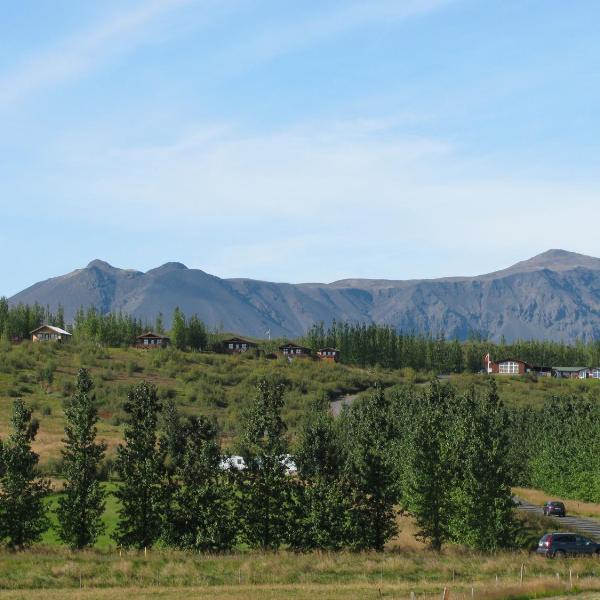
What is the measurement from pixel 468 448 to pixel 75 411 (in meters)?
29.3

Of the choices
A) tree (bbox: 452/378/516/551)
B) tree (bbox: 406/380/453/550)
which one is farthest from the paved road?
tree (bbox: 406/380/453/550)

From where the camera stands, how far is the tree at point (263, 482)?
6650 centimetres

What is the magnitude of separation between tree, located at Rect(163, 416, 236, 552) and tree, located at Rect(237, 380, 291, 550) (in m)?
1.43

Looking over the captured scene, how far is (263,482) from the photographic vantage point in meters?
67.2

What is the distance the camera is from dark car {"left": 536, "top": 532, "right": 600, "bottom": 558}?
6209 cm

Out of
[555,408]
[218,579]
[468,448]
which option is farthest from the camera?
[555,408]

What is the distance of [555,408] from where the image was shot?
150250 millimetres

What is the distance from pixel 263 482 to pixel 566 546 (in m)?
21.7

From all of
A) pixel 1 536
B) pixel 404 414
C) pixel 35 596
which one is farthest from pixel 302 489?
pixel 404 414

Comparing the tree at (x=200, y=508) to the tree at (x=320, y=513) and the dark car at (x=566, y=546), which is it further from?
the dark car at (x=566, y=546)

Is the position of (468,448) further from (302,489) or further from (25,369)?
(25,369)

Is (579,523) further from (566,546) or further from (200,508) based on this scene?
(200,508)

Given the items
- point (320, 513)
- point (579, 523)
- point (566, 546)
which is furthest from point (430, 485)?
point (579, 523)

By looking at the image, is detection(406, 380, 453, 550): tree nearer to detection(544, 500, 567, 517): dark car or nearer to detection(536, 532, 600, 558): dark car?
detection(536, 532, 600, 558): dark car
